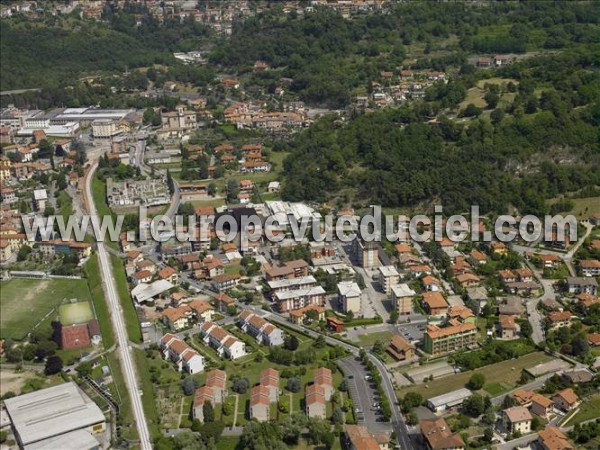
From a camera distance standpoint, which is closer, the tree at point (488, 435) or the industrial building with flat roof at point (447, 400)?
the tree at point (488, 435)

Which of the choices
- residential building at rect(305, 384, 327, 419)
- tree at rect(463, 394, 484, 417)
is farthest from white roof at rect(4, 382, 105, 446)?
tree at rect(463, 394, 484, 417)

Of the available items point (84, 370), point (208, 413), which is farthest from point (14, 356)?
point (208, 413)

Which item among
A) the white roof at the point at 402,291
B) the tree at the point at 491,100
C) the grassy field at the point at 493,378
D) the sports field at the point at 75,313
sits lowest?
the grassy field at the point at 493,378

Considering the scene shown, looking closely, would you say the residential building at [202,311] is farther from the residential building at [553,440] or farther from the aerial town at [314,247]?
the residential building at [553,440]

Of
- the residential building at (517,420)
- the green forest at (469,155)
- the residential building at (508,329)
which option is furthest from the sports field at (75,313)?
the residential building at (517,420)

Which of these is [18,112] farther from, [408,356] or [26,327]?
[408,356]

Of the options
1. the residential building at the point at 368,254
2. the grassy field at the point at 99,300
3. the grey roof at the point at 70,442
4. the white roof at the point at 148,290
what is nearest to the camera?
the grey roof at the point at 70,442
